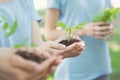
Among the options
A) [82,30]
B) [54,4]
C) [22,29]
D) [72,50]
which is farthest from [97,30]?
[22,29]

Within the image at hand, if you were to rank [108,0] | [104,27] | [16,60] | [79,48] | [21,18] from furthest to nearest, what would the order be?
[108,0]
[104,27]
[79,48]
[21,18]
[16,60]

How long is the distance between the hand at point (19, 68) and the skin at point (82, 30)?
1426 millimetres

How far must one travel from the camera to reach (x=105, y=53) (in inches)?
110

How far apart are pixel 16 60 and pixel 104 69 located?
1621mm

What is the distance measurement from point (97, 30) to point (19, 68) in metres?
1.52

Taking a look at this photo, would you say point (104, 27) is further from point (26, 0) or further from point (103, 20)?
point (26, 0)

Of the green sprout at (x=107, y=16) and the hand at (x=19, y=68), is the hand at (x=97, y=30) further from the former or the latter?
the hand at (x=19, y=68)

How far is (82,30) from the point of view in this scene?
2.71 m

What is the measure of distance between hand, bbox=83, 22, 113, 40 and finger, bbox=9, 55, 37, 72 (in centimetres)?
148

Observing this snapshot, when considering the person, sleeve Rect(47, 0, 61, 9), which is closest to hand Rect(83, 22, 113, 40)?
sleeve Rect(47, 0, 61, 9)

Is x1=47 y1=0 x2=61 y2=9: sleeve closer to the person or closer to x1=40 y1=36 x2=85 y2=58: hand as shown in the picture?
the person

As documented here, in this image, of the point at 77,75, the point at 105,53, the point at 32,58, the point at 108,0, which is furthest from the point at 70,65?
A: the point at 32,58

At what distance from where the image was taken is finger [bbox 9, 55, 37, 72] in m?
1.21

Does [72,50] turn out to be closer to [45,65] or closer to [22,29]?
[22,29]
